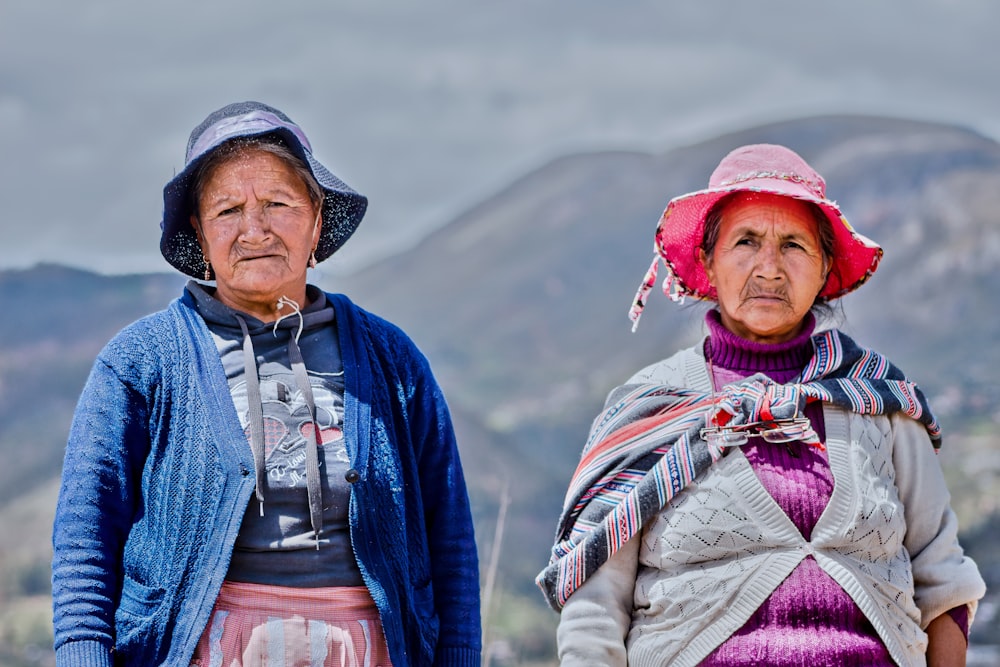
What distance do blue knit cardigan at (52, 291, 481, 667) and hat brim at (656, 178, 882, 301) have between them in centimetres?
81

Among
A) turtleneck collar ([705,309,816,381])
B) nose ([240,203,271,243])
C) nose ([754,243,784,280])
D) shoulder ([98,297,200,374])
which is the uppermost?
nose ([240,203,271,243])

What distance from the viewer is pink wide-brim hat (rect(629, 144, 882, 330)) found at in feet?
9.71

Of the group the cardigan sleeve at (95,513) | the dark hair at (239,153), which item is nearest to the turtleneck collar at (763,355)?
the dark hair at (239,153)

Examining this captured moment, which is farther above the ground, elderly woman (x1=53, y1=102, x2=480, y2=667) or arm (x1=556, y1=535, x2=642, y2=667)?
elderly woman (x1=53, y1=102, x2=480, y2=667)

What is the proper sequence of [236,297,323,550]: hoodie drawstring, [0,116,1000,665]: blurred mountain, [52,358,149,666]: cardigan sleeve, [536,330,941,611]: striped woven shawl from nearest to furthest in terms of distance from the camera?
1. [52,358,149,666]: cardigan sleeve
2. [236,297,323,550]: hoodie drawstring
3. [536,330,941,611]: striped woven shawl
4. [0,116,1000,665]: blurred mountain

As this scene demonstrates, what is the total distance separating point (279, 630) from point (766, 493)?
108 cm

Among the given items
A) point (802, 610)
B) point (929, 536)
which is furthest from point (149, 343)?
point (929, 536)

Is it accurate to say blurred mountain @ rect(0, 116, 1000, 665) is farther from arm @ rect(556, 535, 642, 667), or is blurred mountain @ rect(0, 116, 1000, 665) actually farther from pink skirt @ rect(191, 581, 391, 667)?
pink skirt @ rect(191, 581, 391, 667)

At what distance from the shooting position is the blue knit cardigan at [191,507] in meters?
2.44

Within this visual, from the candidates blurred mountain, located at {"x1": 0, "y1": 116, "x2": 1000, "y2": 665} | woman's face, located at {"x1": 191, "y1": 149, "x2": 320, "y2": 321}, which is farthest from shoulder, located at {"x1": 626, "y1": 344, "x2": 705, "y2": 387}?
blurred mountain, located at {"x1": 0, "y1": 116, "x2": 1000, "y2": 665}

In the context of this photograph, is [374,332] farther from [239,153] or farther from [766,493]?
[766,493]

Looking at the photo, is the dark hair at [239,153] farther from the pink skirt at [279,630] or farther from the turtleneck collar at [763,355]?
the turtleneck collar at [763,355]

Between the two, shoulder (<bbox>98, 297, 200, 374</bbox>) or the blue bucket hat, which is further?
the blue bucket hat

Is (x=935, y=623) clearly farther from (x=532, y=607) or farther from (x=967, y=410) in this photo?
(x=967, y=410)
